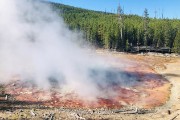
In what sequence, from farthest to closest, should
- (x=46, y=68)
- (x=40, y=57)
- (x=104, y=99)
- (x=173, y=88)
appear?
(x=40, y=57), (x=46, y=68), (x=173, y=88), (x=104, y=99)

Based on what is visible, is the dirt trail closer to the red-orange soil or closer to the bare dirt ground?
the bare dirt ground

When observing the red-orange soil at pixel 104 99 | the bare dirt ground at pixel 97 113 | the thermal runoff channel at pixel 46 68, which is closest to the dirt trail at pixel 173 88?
the bare dirt ground at pixel 97 113

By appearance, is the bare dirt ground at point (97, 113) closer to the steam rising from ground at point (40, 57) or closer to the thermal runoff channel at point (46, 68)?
the thermal runoff channel at point (46, 68)

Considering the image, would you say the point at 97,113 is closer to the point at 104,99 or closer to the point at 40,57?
the point at 104,99

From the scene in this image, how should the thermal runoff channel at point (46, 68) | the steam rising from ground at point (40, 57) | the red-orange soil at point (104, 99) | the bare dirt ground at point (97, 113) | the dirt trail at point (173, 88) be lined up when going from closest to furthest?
the bare dirt ground at point (97, 113), the dirt trail at point (173, 88), the red-orange soil at point (104, 99), the thermal runoff channel at point (46, 68), the steam rising from ground at point (40, 57)

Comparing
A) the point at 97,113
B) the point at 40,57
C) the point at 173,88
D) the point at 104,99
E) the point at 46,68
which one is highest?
the point at 40,57

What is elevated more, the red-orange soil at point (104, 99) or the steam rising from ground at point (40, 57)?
the steam rising from ground at point (40, 57)

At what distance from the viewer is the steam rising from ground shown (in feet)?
182

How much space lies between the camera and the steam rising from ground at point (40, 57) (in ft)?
182

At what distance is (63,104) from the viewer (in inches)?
1783

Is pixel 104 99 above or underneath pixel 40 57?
underneath

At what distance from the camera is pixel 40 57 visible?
65.5 m

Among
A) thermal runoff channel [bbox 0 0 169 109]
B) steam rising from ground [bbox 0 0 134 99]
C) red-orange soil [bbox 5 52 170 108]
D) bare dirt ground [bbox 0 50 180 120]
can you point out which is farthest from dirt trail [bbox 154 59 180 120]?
steam rising from ground [bbox 0 0 134 99]

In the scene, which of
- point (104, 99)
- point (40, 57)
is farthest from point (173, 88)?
point (40, 57)
